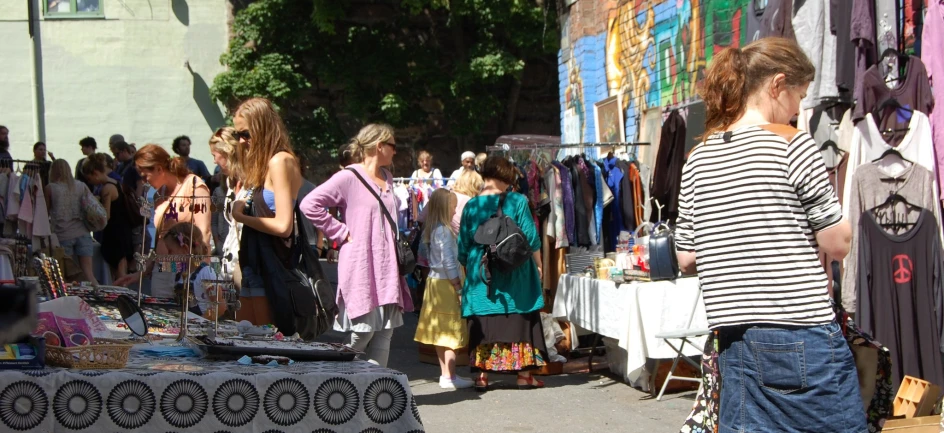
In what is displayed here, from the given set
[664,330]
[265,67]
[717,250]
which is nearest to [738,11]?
[664,330]

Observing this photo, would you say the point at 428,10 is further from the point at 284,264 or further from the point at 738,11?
the point at 284,264

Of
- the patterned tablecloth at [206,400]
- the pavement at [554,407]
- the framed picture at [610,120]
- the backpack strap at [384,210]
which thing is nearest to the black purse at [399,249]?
the backpack strap at [384,210]

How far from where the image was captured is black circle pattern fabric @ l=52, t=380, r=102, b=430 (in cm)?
271

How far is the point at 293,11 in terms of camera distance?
22938 mm

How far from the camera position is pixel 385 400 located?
292 centimetres

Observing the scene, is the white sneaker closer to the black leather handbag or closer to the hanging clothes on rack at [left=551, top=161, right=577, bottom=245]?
the black leather handbag

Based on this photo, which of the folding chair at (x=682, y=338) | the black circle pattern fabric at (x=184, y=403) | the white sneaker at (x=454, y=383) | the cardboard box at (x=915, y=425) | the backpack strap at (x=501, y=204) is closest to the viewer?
the black circle pattern fabric at (x=184, y=403)

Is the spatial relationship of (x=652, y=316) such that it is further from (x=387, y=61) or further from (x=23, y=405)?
(x=387, y=61)

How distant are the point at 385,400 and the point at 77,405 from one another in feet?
2.69

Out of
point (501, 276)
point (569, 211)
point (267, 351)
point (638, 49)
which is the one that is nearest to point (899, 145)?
point (501, 276)

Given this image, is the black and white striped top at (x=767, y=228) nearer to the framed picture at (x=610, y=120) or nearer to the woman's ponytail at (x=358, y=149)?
the woman's ponytail at (x=358, y=149)

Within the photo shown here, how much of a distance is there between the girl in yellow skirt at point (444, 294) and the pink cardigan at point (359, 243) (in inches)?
71.7

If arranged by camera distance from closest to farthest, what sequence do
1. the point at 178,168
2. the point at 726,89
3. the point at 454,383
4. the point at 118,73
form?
the point at 726,89
the point at 178,168
the point at 454,383
the point at 118,73

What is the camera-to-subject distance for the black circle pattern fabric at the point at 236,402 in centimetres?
281
